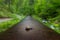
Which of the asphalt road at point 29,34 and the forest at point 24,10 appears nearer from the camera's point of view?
the asphalt road at point 29,34

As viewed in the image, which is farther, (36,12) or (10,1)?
(36,12)

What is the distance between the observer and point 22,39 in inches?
27.2

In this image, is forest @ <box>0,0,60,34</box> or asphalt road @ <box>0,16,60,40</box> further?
forest @ <box>0,0,60,34</box>

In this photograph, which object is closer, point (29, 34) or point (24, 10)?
point (29, 34)

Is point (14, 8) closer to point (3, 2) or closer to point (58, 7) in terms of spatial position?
point (3, 2)

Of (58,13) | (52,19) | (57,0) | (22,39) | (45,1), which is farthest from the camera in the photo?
(45,1)

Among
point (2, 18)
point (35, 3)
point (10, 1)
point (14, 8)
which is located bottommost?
point (2, 18)

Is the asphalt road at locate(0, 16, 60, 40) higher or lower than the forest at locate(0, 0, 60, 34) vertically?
lower

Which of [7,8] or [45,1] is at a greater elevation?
[45,1]

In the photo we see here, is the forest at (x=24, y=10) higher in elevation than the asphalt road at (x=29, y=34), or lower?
higher

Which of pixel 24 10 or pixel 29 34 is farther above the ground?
pixel 24 10

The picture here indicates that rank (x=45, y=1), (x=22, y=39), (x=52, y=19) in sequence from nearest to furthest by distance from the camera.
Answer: (x=22, y=39) < (x=52, y=19) < (x=45, y=1)

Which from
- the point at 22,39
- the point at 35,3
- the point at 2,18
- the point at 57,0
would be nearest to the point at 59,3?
the point at 57,0

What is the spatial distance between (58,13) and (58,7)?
0.35ft
